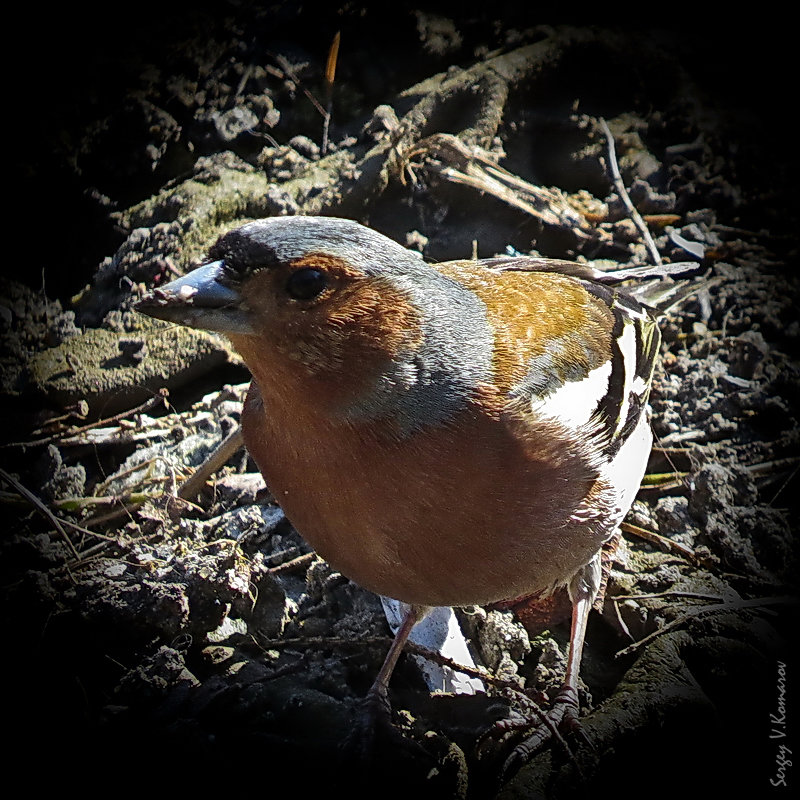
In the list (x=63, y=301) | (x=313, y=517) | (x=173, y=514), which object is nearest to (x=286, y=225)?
(x=313, y=517)

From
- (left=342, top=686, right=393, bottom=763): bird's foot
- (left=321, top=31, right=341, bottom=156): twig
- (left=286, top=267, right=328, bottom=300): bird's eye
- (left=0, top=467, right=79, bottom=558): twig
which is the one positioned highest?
(left=321, top=31, right=341, bottom=156): twig

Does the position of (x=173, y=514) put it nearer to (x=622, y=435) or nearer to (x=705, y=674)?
(x=622, y=435)

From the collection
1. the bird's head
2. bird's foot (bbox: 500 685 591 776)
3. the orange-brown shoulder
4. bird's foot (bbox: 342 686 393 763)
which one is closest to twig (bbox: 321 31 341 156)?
the orange-brown shoulder

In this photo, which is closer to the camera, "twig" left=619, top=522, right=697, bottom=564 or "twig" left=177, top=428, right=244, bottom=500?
"twig" left=619, top=522, right=697, bottom=564

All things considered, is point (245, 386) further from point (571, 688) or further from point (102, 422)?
point (571, 688)

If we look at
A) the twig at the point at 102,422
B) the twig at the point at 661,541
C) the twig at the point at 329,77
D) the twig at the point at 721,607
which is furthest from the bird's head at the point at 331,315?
the twig at the point at 329,77

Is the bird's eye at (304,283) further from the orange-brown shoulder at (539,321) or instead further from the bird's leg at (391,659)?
the bird's leg at (391,659)

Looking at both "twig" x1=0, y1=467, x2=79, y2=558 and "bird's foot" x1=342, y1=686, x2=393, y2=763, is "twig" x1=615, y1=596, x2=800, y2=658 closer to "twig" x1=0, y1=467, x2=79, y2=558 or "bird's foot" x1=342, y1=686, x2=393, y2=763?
"bird's foot" x1=342, y1=686, x2=393, y2=763
